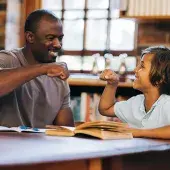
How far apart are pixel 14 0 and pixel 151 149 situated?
8.81 ft

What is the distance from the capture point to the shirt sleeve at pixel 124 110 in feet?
7.88

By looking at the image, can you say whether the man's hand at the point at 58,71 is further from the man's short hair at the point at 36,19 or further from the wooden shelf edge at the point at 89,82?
the wooden shelf edge at the point at 89,82

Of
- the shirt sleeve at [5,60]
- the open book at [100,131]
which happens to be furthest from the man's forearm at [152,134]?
the shirt sleeve at [5,60]

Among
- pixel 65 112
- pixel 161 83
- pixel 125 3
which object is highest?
pixel 125 3

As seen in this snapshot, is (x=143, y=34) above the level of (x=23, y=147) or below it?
above

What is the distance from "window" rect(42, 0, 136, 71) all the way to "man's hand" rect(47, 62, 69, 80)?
178cm

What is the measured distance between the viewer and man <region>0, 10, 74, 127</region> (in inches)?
99.3

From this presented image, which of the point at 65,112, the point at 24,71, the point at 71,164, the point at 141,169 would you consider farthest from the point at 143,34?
the point at 71,164

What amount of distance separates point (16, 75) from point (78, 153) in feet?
3.00

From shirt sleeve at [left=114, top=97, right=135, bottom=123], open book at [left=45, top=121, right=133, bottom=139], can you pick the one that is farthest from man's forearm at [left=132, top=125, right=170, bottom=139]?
shirt sleeve at [left=114, top=97, right=135, bottom=123]

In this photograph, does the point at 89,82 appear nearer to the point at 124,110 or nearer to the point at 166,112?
the point at 124,110

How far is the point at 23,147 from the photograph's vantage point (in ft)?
4.72

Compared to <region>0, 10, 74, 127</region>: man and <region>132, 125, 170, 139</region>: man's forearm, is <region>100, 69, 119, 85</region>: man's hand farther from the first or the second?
<region>132, 125, 170, 139</region>: man's forearm

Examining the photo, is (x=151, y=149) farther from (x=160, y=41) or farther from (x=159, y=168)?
(x=160, y=41)
